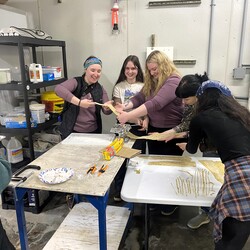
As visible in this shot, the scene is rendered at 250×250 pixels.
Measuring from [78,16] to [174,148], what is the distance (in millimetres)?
1853

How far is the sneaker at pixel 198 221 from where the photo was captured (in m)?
2.06

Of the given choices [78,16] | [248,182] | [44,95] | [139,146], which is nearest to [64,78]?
[44,95]

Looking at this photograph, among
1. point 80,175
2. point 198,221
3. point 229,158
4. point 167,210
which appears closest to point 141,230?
point 167,210

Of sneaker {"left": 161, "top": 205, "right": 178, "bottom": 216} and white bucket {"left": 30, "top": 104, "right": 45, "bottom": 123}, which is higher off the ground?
white bucket {"left": 30, "top": 104, "right": 45, "bottom": 123}

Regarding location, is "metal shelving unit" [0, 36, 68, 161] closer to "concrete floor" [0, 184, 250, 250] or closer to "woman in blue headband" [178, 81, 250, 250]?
"concrete floor" [0, 184, 250, 250]

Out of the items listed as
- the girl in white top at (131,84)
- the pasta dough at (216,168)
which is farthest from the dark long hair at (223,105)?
the girl in white top at (131,84)

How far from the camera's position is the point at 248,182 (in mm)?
1118

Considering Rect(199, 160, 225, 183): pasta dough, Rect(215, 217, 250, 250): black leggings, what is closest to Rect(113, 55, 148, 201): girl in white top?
Rect(199, 160, 225, 183): pasta dough

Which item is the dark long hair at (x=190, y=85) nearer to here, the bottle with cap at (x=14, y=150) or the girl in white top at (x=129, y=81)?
A: the girl in white top at (x=129, y=81)

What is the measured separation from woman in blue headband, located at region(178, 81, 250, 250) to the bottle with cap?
180 centimetres

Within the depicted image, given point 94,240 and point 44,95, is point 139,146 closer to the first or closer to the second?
point 94,240

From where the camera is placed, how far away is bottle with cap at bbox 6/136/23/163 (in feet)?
7.63

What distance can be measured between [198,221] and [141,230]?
489mm

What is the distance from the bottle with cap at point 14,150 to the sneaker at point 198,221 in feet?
5.50
